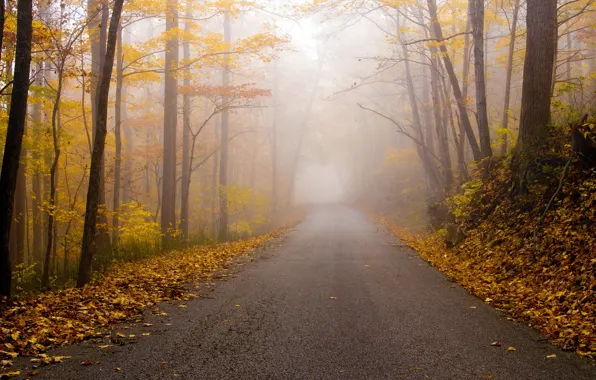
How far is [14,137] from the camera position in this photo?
6461 mm

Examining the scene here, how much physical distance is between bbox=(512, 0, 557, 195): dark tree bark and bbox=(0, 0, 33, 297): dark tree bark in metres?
9.46

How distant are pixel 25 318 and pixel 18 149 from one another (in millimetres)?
2800

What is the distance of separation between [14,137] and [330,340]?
574 centimetres

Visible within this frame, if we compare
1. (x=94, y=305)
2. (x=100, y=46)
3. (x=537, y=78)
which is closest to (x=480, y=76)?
(x=537, y=78)

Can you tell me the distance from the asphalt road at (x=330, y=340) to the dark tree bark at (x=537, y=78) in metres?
3.84

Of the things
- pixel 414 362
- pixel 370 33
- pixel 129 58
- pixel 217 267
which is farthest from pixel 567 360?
pixel 370 33

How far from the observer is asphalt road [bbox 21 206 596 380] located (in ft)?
12.0

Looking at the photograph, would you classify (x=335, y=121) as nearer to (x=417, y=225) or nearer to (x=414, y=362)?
(x=417, y=225)

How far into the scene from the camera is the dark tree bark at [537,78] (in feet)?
29.0

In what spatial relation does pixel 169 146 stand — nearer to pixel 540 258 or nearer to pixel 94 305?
pixel 94 305

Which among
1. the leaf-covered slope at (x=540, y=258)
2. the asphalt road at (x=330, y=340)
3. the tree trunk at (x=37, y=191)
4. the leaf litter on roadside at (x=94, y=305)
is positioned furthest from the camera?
the tree trunk at (x=37, y=191)

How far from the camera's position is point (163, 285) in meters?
7.08

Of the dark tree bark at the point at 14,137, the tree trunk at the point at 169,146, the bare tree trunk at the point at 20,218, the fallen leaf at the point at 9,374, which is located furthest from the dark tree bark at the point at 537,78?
the bare tree trunk at the point at 20,218

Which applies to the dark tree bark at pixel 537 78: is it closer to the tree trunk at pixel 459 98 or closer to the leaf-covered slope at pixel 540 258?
the leaf-covered slope at pixel 540 258
